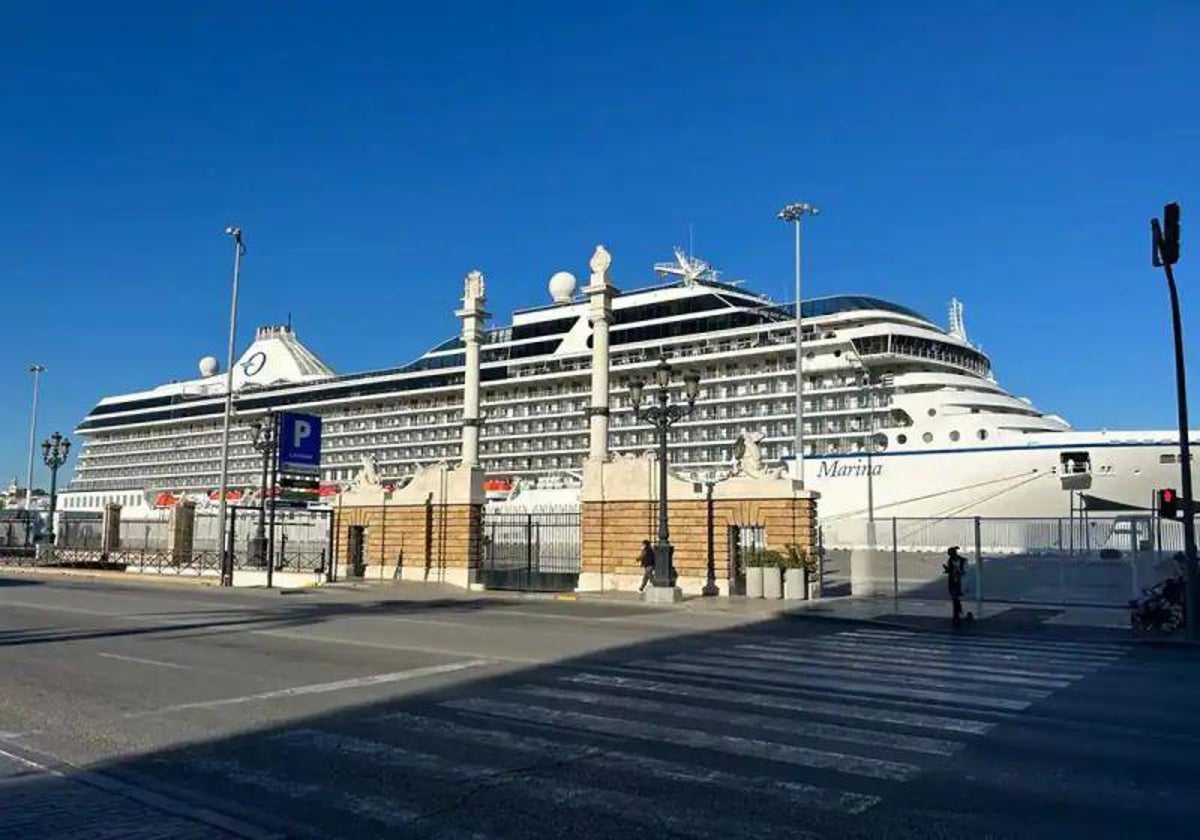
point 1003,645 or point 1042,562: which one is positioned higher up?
point 1042,562

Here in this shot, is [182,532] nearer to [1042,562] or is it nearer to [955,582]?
[955,582]

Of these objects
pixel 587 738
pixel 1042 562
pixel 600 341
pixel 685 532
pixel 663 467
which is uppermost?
pixel 600 341

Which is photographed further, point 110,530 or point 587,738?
point 110,530

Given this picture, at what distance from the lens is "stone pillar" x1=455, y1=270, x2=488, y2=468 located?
33875mm

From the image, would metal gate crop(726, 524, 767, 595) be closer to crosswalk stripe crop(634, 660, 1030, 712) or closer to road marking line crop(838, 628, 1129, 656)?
road marking line crop(838, 628, 1129, 656)

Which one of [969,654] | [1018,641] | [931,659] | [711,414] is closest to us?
[931,659]

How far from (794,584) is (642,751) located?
18.1 m

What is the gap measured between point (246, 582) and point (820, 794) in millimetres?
31534

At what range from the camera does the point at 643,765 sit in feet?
23.3

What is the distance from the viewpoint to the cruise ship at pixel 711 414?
46500 mm

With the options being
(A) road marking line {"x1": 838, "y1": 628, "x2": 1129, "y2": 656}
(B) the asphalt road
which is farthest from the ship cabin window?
(B) the asphalt road

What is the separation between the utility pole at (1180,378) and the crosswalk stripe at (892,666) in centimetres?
→ 675

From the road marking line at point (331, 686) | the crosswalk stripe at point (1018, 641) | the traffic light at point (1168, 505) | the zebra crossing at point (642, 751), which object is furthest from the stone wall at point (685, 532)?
the road marking line at point (331, 686)

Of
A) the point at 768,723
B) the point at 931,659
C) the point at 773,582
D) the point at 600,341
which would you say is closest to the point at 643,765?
the point at 768,723
